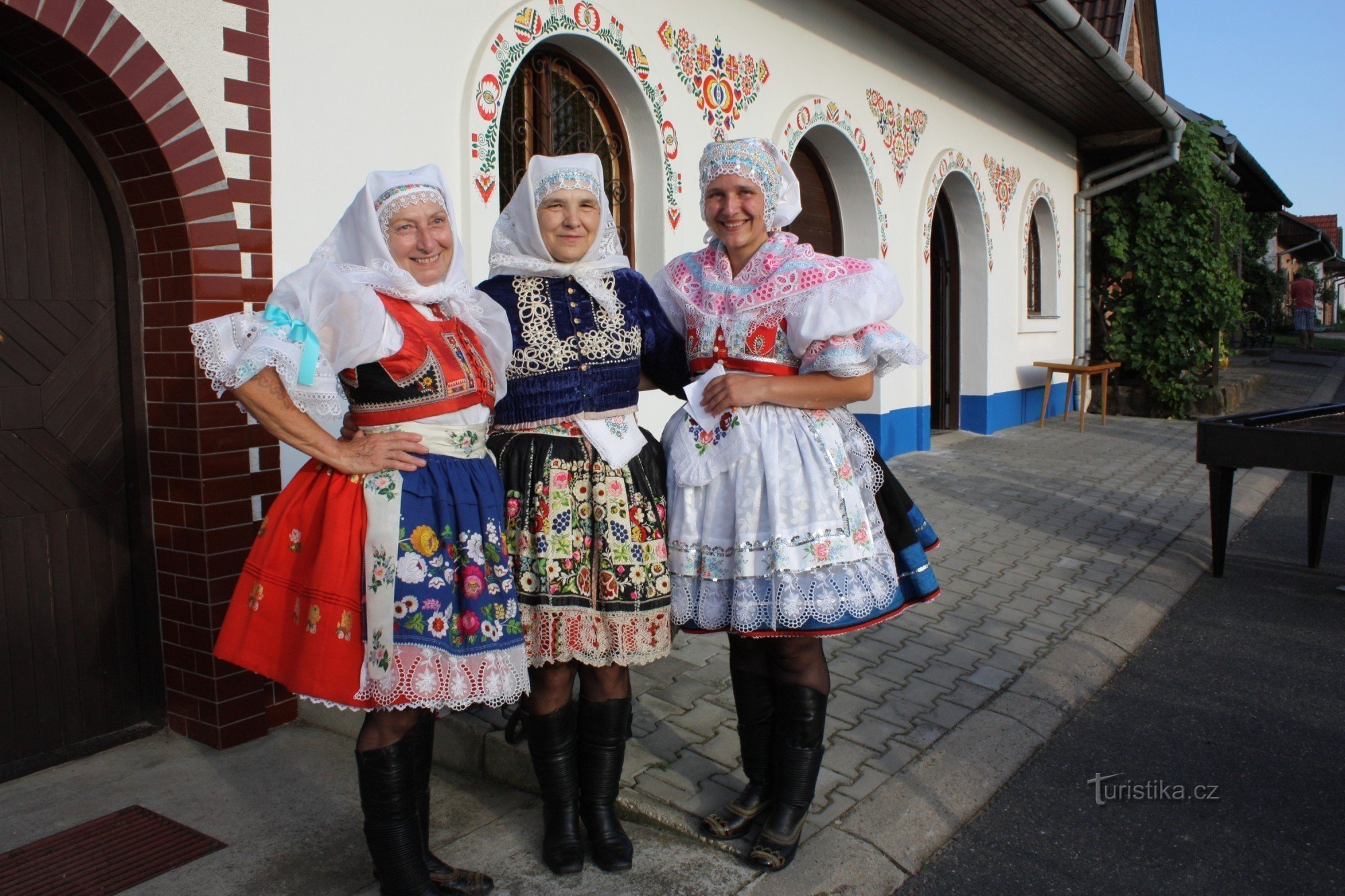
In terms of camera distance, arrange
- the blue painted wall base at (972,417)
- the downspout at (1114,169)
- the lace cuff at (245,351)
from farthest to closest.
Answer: the downspout at (1114,169) < the blue painted wall base at (972,417) < the lace cuff at (245,351)

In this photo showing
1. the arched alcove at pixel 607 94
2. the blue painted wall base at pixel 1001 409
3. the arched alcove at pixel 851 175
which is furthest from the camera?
the blue painted wall base at pixel 1001 409

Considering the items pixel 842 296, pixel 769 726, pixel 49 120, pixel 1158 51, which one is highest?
pixel 1158 51

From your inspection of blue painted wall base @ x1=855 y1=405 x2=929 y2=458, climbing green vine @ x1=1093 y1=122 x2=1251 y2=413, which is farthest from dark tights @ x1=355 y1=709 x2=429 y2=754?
climbing green vine @ x1=1093 y1=122 x2=1251 y2=413

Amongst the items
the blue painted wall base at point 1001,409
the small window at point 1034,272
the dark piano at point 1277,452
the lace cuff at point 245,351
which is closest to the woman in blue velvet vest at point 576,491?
the lace cuff at point 245,351

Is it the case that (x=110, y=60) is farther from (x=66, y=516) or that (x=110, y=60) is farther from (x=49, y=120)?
(x=66, y=516)

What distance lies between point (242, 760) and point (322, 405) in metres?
1.57

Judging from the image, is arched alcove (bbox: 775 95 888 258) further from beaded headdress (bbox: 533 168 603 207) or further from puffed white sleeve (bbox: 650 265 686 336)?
beaded headdress (bbox: 533 168 603 207)

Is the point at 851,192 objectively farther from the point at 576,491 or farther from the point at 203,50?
the point at 576,491

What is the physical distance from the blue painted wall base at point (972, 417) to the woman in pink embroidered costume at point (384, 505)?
16.1 ft

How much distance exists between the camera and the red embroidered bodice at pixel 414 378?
Result: 6.95 feet

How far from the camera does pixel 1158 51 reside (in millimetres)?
13812

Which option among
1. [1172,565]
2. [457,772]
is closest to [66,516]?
[457,772]

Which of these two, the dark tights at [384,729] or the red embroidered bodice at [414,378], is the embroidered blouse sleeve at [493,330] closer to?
the red embroidered bodice at [414,378]

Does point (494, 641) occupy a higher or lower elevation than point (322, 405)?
lower
